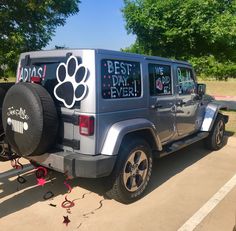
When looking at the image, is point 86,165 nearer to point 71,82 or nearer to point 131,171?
point 131,171

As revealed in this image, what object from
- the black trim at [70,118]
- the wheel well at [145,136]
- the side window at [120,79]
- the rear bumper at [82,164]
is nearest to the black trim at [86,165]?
the rear bumper at [82,164]

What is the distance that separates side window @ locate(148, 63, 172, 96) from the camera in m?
4.76

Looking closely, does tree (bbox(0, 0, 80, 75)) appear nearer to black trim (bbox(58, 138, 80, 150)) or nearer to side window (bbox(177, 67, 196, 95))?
side window (bbox(177, 67, 196, 95))

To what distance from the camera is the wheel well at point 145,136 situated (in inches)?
168

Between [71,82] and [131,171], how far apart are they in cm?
141

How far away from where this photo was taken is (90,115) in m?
3.73

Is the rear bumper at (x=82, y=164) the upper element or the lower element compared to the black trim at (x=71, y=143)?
lower

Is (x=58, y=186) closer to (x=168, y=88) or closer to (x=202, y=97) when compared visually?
(x=168, y=88)

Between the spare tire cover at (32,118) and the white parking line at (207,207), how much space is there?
187 centimetres

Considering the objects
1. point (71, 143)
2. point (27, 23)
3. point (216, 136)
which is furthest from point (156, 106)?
point (27, 23)

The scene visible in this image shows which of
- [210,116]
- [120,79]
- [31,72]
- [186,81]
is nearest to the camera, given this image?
Answer: [120,79]

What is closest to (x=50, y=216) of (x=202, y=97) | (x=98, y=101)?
(x=98, y=101)

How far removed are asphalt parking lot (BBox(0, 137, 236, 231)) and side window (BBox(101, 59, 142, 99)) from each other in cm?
146

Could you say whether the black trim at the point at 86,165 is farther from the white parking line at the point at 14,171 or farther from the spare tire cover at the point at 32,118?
the white parking line at the point at 14,171
